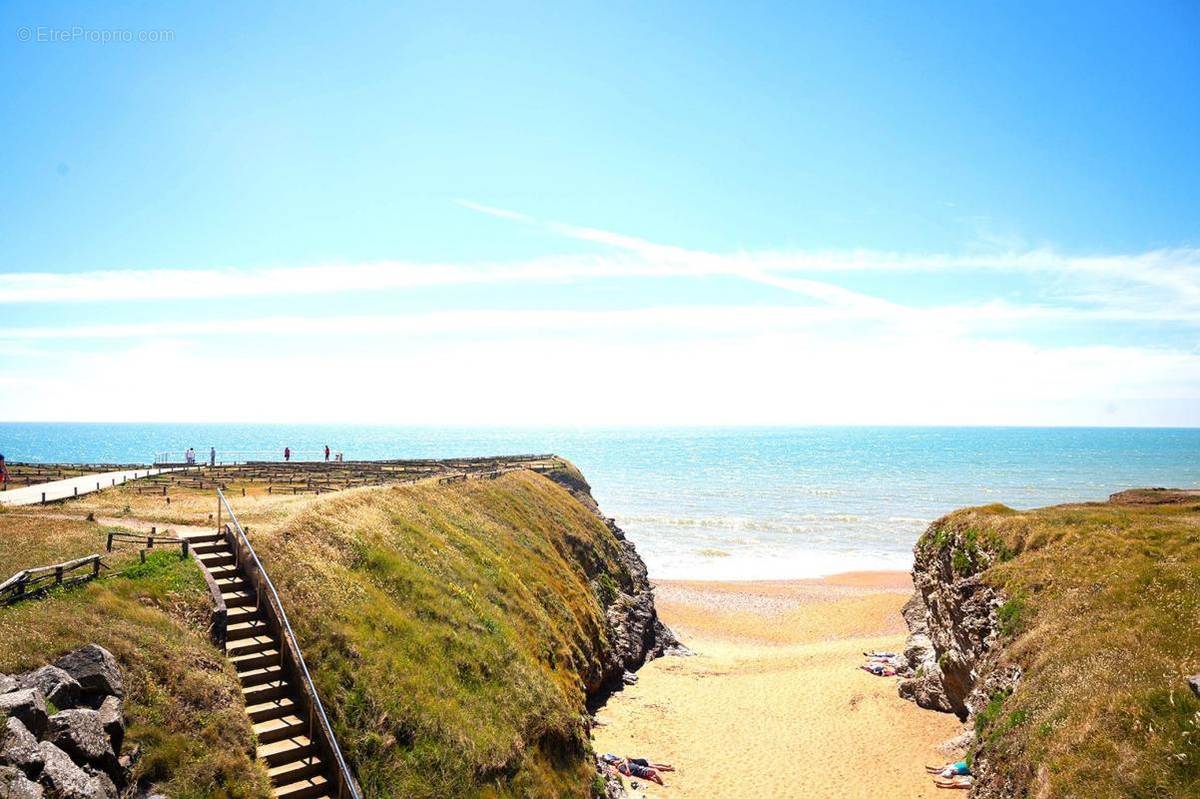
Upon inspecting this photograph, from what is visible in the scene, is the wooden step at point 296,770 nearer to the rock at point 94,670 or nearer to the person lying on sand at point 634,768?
the rock at point 94,670

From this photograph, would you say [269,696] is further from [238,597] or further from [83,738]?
[83,738]

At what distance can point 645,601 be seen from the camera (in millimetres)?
47438

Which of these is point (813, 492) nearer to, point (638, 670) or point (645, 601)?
point (645, 601)

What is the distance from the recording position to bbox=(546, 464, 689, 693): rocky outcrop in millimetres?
36875

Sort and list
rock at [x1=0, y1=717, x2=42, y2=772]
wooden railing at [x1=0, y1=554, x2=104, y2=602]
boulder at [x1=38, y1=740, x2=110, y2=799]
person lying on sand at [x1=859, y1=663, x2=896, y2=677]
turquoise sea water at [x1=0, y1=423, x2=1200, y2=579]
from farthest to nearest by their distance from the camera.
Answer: turquoise sea water at [x1=0, y1=423, x2=1200, y2=579], person lying on sand at [x1=859, y1=663, x2=896, y2=677], wooden railing at [x1=0, y1=554, x2=104, y2=602], boulder at [x1=38, y1=740, x2=110, y2=799], rock at [x1=0, y1=717, x2=42, y2=772]

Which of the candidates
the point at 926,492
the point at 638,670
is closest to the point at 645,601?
the point at 638,670

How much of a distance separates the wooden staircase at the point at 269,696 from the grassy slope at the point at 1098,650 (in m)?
19.8

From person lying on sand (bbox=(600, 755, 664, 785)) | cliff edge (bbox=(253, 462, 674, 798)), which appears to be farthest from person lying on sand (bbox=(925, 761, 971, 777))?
cliff edge (bbox=(253, 462, 674, 798))

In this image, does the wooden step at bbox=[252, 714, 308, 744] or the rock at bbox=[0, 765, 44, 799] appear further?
the wooden step at bbox=[252, 714, 308, 744]

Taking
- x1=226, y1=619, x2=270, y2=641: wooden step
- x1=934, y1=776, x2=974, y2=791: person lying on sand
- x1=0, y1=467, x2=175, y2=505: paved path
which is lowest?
x1=934, y1=776, x2=974, y2=791: person lying on sand

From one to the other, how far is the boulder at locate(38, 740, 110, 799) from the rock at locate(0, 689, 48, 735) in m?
0.37

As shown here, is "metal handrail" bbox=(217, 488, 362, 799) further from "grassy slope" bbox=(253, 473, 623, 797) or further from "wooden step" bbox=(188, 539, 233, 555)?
"wooden step" bbox=(188, 539, 233, 555)

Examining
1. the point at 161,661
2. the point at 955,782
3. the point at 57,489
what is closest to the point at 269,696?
the point at 161,661

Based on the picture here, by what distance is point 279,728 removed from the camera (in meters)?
16.2
